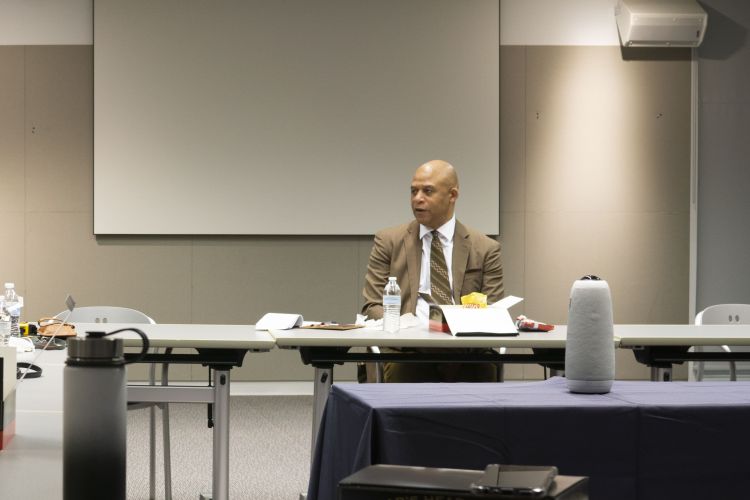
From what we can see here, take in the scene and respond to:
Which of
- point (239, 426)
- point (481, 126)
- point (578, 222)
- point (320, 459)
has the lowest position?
point (239, 426)

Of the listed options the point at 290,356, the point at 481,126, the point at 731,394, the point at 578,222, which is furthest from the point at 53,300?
the point at 731,394

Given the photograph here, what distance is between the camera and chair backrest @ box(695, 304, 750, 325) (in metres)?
4.50

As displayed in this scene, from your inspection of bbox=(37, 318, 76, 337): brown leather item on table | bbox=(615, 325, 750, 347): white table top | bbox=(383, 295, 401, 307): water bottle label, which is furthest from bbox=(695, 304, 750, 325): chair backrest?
bbox=(37, 318, 76, 337): brown leather item on table

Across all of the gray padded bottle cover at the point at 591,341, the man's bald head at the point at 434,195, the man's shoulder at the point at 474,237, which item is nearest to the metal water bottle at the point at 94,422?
the gray padded bottle cover at the point at 591,341

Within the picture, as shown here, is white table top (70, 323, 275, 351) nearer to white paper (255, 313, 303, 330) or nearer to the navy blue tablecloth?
white paper (255, 313, 303, 330)

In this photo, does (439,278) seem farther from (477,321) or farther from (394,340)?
(394,340)

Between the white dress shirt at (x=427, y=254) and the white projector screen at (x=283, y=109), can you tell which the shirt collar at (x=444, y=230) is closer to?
the white dress shirt at (x=427, y=254)

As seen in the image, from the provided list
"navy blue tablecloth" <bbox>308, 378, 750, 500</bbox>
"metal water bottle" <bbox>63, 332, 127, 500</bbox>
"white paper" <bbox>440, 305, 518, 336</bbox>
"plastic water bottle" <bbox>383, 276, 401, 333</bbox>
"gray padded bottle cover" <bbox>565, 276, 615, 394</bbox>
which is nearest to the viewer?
"metal water bottle" <bbox>63, 332, 127, 500</bbox>

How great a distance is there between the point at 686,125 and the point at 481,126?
1443 mm

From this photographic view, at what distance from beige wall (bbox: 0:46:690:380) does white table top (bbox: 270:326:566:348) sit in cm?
291

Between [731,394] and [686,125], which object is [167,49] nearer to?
[686,125]

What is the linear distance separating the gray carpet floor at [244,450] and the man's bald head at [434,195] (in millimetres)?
1251

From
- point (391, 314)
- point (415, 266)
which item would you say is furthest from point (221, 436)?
point (415, 266)

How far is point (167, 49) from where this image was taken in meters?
6.21
